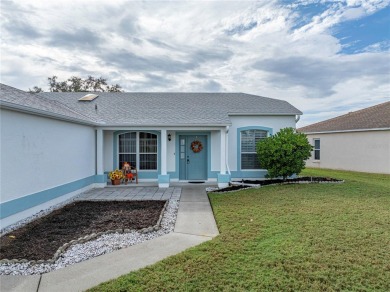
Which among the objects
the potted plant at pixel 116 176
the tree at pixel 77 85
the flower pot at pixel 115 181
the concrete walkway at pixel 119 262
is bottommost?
the concrete walkway at pixel 119 262

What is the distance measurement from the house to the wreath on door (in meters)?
0.05

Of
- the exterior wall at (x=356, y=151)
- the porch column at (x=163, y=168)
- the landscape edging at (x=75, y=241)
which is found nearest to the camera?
the landscape edging at (x=75, y=241)

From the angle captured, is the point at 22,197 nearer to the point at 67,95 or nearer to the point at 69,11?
the point at 69,11

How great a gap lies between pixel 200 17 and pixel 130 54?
18.8 ft

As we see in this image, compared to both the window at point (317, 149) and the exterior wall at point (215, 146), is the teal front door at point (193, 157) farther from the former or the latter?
the window at point (317, 149)

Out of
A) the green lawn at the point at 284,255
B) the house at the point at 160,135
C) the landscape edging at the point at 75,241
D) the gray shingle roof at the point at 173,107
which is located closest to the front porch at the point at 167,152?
the house at the point at 160,135

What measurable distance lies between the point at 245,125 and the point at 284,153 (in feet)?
8.12

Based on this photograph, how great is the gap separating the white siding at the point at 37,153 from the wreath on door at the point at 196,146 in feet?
16.1

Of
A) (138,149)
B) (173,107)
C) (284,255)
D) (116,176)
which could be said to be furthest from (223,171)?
(284,255)

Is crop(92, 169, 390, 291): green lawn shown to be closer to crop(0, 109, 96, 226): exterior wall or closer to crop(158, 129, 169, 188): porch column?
crop(158, 129, 169, 188): porch column

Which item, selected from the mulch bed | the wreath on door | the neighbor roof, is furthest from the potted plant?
the neighbor roof

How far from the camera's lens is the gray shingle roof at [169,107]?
37.7 ft

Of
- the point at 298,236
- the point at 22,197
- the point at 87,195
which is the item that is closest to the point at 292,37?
the point at 298,236

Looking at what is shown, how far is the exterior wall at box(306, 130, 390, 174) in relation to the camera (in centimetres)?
1670
